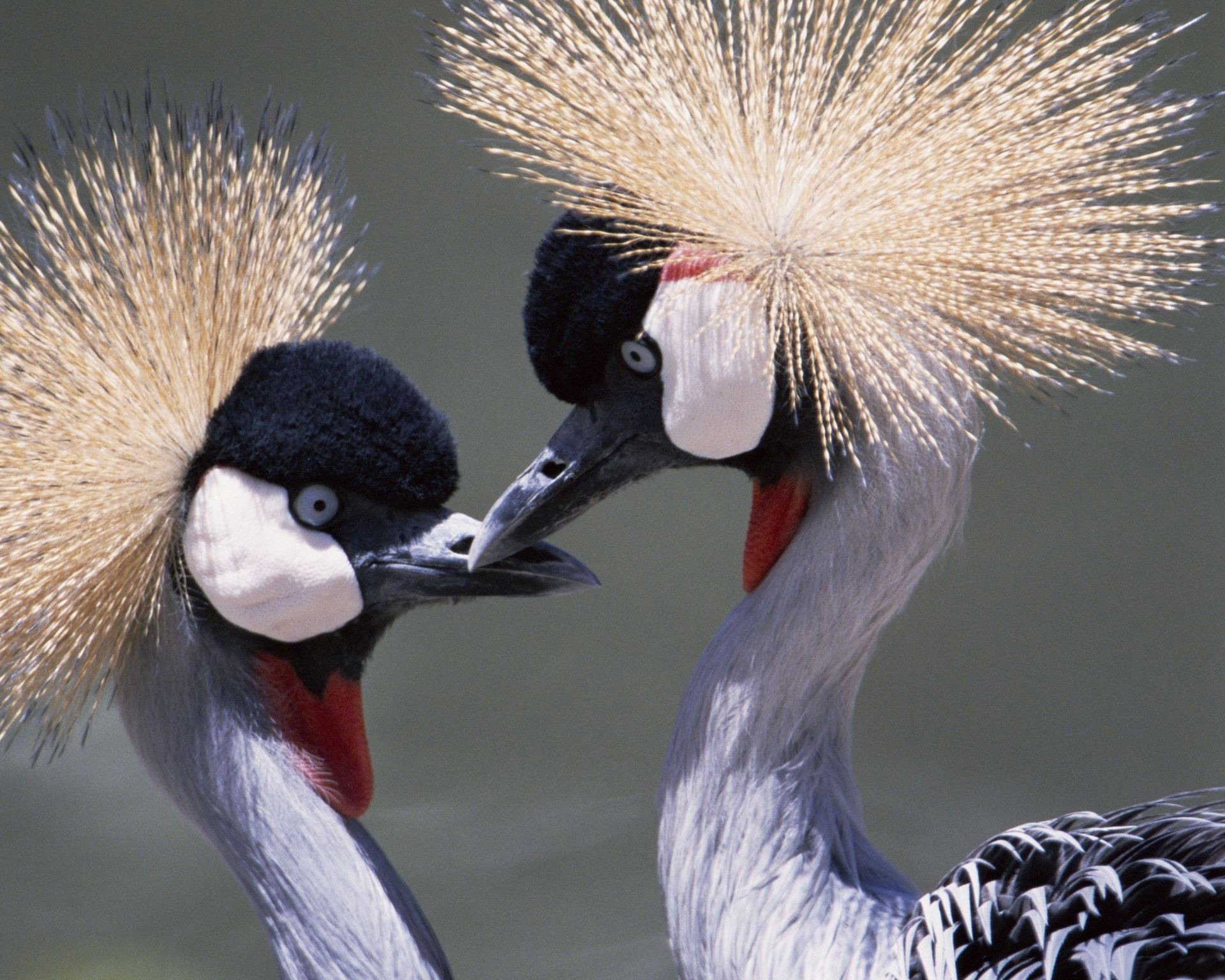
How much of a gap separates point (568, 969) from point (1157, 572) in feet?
4.29

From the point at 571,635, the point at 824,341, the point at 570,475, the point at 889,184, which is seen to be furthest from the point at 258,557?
the point at 571,635

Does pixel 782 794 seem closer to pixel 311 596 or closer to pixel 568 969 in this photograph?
pixel 311 596

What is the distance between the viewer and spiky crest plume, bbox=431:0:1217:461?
140 cm

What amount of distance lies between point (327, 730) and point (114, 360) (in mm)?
436

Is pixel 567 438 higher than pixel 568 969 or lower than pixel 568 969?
higher

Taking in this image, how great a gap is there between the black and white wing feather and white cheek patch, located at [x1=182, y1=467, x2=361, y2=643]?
0.65 meters

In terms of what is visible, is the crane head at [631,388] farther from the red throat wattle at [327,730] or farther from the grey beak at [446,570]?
the red throat wattle at [327,730]

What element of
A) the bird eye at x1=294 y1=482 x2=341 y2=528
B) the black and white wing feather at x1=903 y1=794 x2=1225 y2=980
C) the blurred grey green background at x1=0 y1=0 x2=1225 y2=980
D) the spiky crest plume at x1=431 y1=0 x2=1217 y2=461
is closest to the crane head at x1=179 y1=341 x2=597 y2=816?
the bird eye at x1=294 y1=482 x2=341 y2=528

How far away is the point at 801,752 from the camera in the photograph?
62.0 inches

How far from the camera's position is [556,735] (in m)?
3.03

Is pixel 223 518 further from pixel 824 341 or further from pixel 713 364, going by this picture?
pixel 824 341

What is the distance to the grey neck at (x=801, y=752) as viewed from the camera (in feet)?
4.97

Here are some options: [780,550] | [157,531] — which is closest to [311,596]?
[157,531]

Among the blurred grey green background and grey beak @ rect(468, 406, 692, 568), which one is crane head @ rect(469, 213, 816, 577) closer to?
grey beak @ rect(468, 406, 692, 568)
